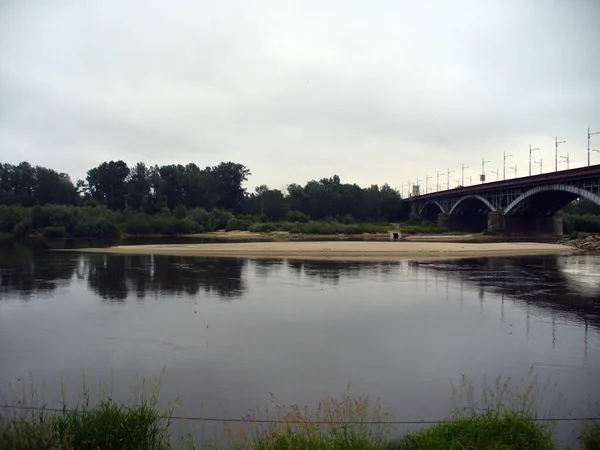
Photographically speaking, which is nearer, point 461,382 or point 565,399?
point 565,399

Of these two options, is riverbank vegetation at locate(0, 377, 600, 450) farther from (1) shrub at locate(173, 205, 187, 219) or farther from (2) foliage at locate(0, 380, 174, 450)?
(1) shrub at locate(173, 205, 187, 219)

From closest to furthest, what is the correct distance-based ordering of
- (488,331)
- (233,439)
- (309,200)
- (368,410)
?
(233,439)
(368,410)
(488,331)
(309,200)

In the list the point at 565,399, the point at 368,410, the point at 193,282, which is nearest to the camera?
the point at 368,410

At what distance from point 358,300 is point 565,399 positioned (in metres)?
12.4

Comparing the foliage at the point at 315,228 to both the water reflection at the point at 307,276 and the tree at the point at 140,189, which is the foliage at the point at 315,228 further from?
the water reflection at the point at 307,276

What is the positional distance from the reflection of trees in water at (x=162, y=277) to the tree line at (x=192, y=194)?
73128mm

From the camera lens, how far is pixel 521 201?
3167 inches

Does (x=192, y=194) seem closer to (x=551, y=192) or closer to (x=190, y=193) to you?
(x=190, y=193)

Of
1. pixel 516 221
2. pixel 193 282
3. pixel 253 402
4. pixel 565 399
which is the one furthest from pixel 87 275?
pixel 516 221

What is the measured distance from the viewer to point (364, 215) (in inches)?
5413

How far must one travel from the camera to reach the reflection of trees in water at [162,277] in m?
25.2

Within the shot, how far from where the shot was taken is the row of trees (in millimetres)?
122562

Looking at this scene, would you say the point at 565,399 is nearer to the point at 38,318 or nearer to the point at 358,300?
the point at 358,300

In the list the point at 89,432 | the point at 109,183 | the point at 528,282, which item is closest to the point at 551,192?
the point at 528,282
